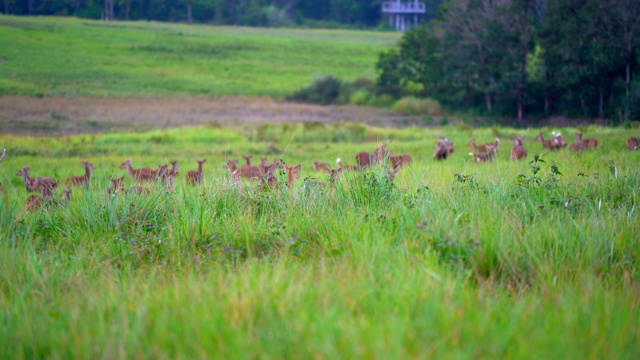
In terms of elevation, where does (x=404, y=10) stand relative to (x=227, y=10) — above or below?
above

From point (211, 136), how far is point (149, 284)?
2193 cm

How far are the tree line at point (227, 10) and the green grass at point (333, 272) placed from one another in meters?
15.6

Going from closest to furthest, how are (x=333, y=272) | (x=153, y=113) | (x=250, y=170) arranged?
(x=333, y=272) < (x=250, y=170) < (x=153, y=113)

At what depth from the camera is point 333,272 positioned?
15.8 feet

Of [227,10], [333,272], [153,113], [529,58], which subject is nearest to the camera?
[333,272]

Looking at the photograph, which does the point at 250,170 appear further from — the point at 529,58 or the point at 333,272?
the point at 529,58

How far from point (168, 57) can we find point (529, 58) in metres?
20.7

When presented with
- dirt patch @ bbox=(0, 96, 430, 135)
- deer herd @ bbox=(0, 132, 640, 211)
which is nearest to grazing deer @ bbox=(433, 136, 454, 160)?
deer herd @ bbox=(0, 132, 640, 211)

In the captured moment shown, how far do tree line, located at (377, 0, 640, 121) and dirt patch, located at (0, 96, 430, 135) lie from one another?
4.53 metres

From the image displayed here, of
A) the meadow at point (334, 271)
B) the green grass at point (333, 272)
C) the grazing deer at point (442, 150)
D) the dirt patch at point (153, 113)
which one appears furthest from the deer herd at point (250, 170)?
the dirt patch at point (153, 113)

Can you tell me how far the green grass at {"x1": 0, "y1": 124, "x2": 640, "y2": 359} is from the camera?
3664mm

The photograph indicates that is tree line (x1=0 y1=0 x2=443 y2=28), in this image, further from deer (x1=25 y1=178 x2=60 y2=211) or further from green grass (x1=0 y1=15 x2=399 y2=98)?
deer (x1=25 y1=178 x2=60 y2=211)

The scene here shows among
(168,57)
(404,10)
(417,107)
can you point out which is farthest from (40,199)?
(404,10)

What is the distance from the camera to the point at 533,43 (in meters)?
37.6
